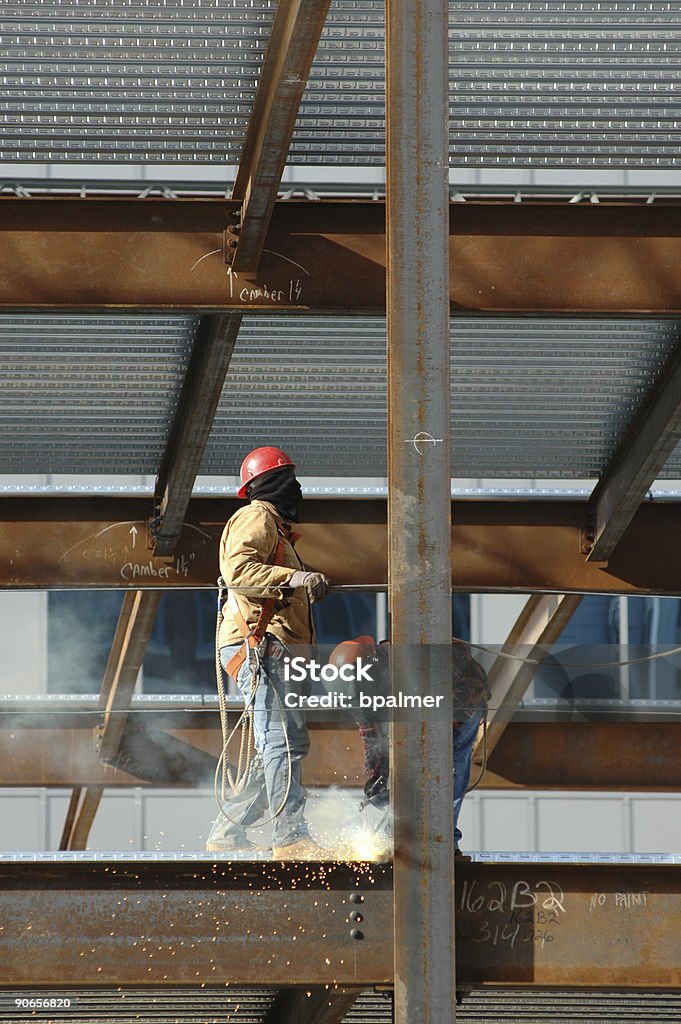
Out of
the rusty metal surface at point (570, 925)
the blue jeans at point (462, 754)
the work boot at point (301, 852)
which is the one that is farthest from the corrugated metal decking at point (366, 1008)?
the work boot at point (301, 852)

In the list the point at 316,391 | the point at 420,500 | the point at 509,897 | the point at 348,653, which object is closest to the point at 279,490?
the point at 348,653

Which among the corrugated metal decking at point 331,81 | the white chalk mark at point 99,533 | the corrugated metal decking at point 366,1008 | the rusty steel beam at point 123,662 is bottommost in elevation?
the corrugated metal decking at point 366,1008

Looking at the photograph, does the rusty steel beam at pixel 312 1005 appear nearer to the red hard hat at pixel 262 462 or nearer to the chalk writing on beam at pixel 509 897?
the chalk writing on beam at pixel 509 897

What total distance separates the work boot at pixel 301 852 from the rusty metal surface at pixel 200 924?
13 cm

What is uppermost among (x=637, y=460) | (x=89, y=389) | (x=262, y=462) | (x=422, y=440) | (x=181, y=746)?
(x=89, y=389)

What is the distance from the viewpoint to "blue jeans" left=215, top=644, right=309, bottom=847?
6348 millimetres

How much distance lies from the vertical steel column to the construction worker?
59 cm

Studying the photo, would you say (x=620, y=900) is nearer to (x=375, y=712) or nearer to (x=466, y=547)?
(x=375, y=712)

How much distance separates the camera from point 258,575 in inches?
262

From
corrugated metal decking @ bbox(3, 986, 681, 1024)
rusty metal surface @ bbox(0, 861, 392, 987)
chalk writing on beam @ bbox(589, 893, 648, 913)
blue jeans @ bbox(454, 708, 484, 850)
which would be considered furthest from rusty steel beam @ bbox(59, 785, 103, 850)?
chalk writing on beam @ bbox(589, 893, 648, 913)

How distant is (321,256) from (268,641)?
2909 mm

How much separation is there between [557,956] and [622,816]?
15.5 m

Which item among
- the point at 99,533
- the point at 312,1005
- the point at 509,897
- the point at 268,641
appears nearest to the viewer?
the point at 509,897

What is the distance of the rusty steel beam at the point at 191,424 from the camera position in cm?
917
